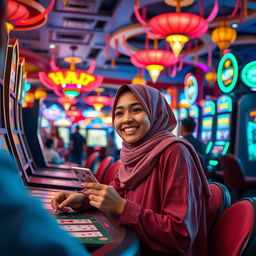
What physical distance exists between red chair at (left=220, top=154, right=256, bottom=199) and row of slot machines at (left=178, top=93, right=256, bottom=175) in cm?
93

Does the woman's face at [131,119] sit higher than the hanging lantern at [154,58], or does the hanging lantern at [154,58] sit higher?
the hanging lantern at [154,58]

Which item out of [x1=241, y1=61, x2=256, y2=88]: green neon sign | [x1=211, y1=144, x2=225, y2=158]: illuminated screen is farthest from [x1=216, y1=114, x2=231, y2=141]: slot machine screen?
[x1=241, y1=61, x2=256, y2=88]: green neon sign

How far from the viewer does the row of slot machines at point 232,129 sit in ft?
17.2

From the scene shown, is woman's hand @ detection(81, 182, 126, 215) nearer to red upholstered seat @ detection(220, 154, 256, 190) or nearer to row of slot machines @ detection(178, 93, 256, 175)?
red upholstered seat @ detection(220, 154, 256, 190)

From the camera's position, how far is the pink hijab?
4.50 ft

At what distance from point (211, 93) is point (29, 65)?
21.4 feet

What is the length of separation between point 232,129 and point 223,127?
0.31 m

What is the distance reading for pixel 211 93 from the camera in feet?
45.1

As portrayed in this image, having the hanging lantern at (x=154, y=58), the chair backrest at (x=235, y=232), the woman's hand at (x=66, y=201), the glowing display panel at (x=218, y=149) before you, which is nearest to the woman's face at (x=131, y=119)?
the woman's hand at (x=66, y=201)

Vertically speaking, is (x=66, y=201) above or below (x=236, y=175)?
above

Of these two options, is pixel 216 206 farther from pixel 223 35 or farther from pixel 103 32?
pixel 103 32

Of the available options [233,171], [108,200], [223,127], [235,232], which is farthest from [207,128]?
[108,200]

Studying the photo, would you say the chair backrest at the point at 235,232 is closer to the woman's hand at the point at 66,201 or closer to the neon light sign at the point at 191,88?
the woman's hand at the point at 66,201

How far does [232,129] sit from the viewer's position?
17.7 ft
